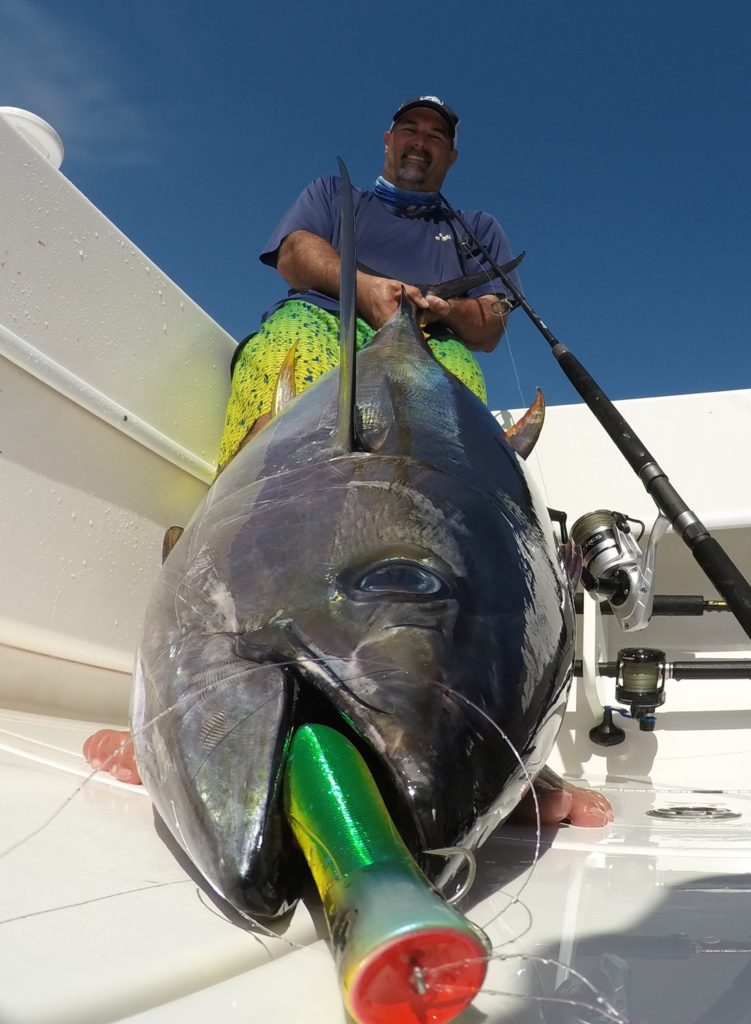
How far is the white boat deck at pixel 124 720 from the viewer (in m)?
0.64

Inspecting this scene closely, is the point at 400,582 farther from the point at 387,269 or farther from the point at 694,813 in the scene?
the point at 387,269

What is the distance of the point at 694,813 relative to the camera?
63.7 inches

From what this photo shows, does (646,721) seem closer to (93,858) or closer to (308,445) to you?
(308,445)

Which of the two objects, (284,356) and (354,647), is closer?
(354,647)

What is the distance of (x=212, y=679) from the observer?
32.8 inches

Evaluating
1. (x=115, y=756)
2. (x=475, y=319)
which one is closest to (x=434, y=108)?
(x=475, y=319)

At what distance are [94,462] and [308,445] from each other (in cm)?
110

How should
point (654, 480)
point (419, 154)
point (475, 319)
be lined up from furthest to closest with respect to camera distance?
1. point (419, 154)
2. point (475, 319)
3. point (654, 480)

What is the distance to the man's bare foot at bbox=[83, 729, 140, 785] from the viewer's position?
127cm

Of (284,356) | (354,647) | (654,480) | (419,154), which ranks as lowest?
(354,647)

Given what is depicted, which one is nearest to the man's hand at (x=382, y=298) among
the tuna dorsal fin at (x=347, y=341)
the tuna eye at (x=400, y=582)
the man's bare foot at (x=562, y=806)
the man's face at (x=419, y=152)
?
the tuna dorsal fin at (x=347, y=341)

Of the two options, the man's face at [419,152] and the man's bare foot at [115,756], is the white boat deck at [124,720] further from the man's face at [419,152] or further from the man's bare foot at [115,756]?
the man's face at [419,152]

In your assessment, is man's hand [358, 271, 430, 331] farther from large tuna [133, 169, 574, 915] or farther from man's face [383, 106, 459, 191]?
large tuna [133, 169, 574, 915]

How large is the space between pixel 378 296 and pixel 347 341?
132cm
